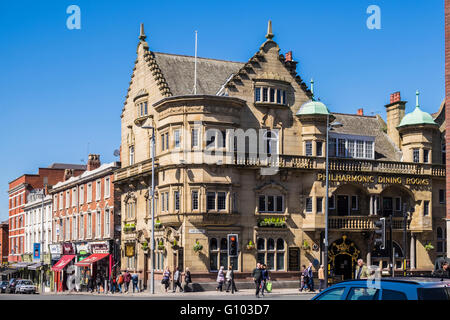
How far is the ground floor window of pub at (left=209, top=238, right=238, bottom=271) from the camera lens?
140 ft

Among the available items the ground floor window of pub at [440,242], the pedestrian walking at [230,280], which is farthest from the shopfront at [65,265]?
the ground floor window of pub at [440,242]

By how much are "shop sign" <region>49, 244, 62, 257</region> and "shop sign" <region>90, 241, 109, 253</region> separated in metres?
9.64

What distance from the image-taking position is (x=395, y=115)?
2125 inches

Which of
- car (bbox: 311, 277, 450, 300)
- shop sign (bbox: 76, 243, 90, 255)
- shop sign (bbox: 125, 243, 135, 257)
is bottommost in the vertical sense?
shop sign (bbox: 76, 243, 90, 255)

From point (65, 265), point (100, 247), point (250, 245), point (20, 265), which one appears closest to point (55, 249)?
point (65, 265)

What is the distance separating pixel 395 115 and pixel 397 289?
46.8 m

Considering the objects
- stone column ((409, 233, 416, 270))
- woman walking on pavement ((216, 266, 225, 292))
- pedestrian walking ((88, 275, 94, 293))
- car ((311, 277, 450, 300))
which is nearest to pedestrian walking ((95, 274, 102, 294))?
pedestrian walking ((88, 275, 94, 293))

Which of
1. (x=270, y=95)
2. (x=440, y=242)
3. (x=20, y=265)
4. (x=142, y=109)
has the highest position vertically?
(x=270, y=95)

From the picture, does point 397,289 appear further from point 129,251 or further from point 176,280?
point 129,251

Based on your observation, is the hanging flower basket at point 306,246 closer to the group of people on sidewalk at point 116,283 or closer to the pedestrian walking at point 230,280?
the pedestrian walking at point 230,280

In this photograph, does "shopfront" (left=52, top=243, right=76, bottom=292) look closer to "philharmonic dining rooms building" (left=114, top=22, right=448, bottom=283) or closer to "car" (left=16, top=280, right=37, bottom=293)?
"car" (left=16, top=280, right=37, bottom=293)
